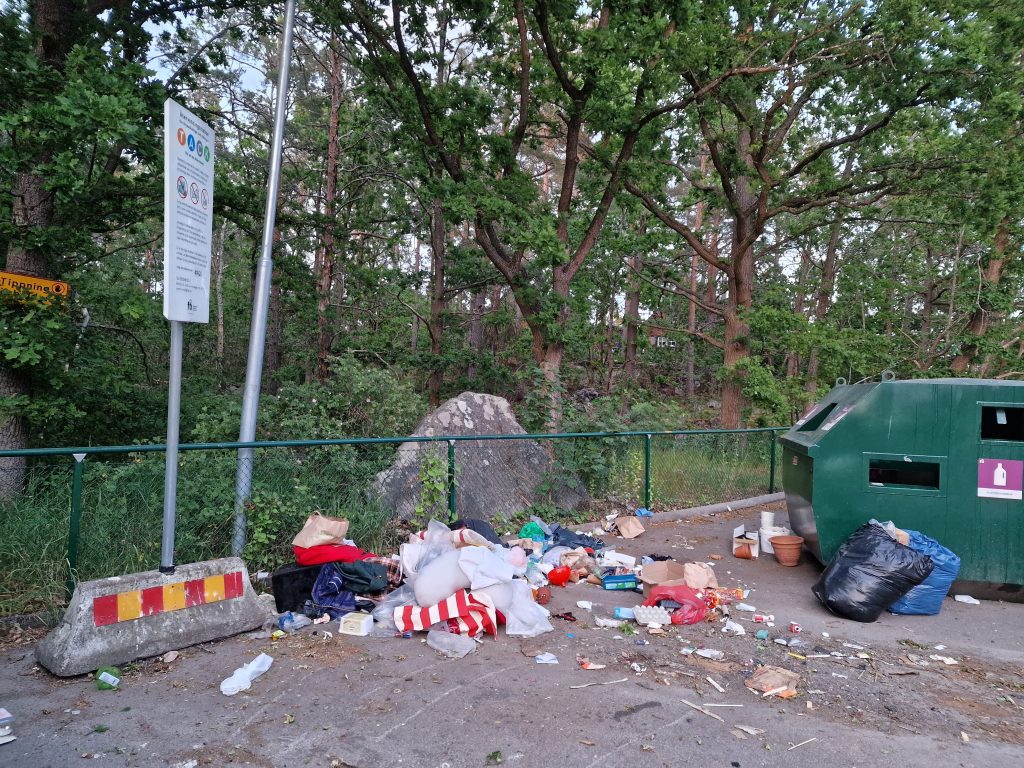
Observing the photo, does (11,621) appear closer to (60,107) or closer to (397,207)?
(60,107)

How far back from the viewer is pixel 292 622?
431 cm

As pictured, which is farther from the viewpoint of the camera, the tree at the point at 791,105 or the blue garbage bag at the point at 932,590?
the tree at the point at 791,105

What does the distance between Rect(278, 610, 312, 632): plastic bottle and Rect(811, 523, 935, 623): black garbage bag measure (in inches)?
162

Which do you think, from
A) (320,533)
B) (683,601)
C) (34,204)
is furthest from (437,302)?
(683,601)

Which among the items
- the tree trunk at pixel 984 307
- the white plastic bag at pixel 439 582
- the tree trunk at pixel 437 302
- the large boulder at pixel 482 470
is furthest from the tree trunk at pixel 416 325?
the tree trunk at pixel 984 307

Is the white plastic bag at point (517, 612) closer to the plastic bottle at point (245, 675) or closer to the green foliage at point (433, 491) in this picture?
the plastic bottle at point (245, 675)

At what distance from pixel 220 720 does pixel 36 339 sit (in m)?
5.28

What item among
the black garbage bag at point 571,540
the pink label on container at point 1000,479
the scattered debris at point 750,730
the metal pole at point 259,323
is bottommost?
the scattered debris at point 750,730

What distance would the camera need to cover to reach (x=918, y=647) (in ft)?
14.2

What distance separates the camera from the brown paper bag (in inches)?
185

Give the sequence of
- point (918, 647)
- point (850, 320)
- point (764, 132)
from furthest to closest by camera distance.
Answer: point (850, 320), point (764, 132), point (918, 647)

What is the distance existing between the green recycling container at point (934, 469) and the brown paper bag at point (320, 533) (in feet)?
14.0

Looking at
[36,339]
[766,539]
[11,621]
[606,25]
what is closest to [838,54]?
[606,25]

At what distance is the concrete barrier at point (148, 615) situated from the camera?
137 inches
